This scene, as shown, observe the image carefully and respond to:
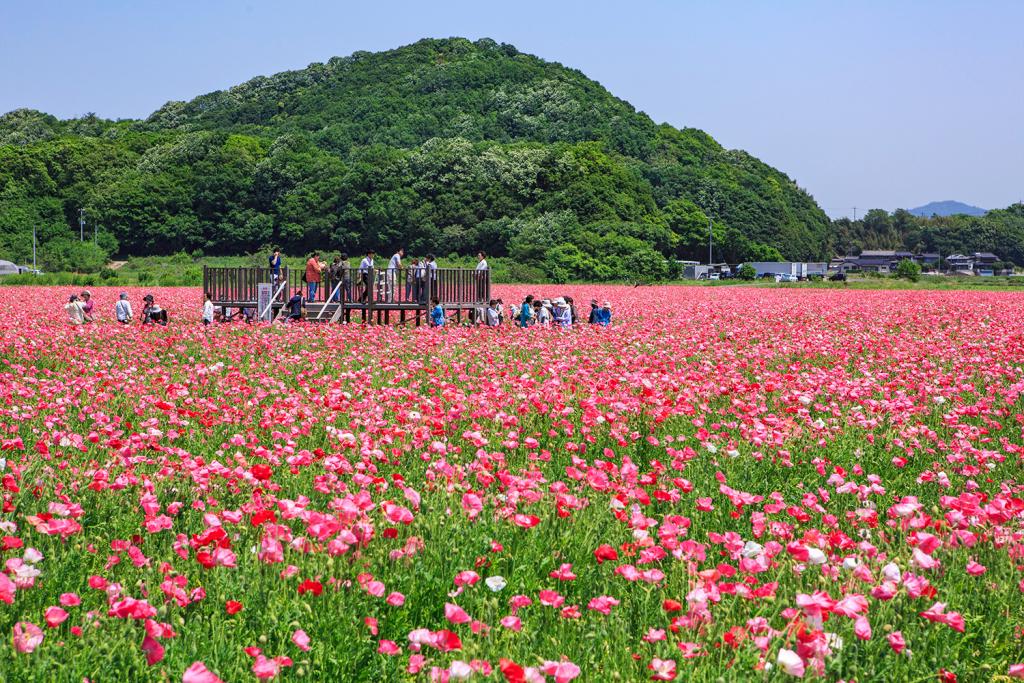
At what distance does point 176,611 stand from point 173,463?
7.35ft

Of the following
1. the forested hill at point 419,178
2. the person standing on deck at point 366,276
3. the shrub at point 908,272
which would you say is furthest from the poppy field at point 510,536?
the forested hill at point 419,178

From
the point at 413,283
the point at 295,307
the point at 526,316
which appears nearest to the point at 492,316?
the point at 526,316

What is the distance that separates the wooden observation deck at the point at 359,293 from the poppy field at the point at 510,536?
1195 centimetres

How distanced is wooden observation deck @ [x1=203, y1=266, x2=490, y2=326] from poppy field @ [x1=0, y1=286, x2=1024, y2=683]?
471 inches

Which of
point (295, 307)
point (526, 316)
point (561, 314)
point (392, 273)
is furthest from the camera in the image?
point (392, 273)

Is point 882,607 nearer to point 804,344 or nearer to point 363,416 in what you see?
point 363,416

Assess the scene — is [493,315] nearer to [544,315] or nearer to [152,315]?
[544,315]

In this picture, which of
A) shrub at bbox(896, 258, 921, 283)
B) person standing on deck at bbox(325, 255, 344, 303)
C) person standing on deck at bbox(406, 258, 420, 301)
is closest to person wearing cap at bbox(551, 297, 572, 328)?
person standing on deck at bbox(406, 258, 420, 301)

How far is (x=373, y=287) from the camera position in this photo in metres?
21.9

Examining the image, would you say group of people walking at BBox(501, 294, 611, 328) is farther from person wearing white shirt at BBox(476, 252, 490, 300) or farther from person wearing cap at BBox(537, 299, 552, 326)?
person wearing white shirt at BBox(476, 252, 490, 300)

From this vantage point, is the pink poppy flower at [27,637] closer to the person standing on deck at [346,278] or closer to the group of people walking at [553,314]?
the group of people walking at [553,314]

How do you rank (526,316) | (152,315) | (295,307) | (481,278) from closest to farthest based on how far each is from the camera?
(152,315) < (526,316) < (295,307) < (481,278)

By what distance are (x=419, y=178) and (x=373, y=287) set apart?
224 feet

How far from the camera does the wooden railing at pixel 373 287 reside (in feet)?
71.4
